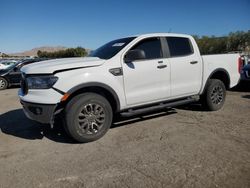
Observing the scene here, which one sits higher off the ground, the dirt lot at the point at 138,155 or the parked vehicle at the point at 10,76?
the parked vehicle at the point at 10,76

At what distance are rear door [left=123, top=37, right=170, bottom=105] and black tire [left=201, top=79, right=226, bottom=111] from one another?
1.29m

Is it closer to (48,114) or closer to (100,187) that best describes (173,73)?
(48,114)

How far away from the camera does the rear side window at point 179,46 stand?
5.36 metres

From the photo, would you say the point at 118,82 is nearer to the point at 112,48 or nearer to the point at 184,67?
the point at 112,48

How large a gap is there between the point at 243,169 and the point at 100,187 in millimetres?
1826

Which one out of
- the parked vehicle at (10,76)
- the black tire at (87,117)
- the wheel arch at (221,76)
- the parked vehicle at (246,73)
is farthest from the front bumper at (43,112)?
the parked vehicle at (10,76)

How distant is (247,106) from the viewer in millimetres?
6605

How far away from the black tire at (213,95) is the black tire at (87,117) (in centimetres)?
268

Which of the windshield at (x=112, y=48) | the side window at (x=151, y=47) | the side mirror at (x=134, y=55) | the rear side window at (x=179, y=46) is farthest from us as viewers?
the rear side window at (x=179, y=46)

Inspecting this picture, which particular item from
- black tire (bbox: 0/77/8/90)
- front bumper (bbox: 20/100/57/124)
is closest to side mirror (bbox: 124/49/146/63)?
front bumper (bbox: 20/100/57/124)

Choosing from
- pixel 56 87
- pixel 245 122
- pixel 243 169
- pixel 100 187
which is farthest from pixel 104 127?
pixel 245 122

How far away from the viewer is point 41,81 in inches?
161

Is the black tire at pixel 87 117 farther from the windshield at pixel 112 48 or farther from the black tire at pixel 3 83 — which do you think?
the black tire at pixel 3 83

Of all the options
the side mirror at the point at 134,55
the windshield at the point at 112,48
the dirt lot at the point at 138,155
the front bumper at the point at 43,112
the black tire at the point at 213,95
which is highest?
the windshield at the point at 112,48
